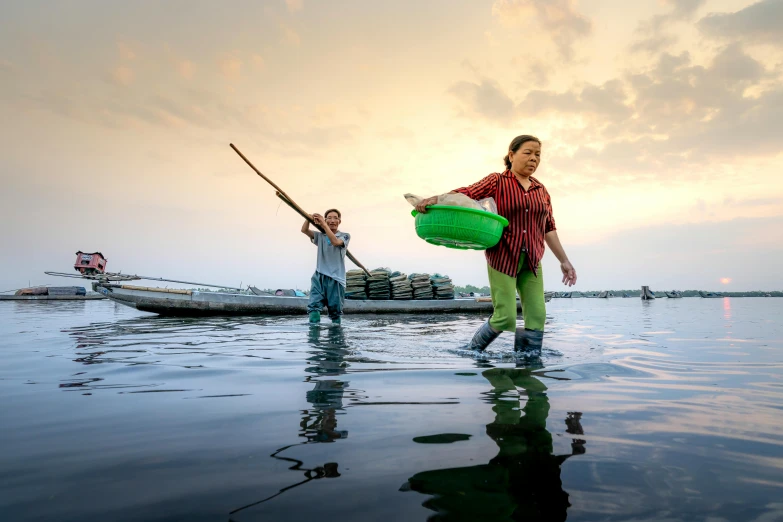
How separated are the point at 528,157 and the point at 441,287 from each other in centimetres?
1006

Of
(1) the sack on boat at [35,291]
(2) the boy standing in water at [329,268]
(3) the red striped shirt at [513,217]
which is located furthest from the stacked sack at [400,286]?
(1) the sack on boat at [35,291]

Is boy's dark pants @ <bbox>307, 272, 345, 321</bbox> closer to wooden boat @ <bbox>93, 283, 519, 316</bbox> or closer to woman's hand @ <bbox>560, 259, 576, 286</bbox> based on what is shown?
wooden boat @ <bbox>93, 283, 519, 316</bbox>

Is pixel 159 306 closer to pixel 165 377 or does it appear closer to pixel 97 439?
pixel 165 377

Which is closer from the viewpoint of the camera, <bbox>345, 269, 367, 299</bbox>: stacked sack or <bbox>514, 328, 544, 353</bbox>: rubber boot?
<bbox>514, 328, 544, 353</bbox>: rubber boot

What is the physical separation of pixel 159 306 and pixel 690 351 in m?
10.6

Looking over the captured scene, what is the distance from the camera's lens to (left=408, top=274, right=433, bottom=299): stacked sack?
13.3 metres

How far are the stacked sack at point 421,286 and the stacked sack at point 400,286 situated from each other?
232 mm

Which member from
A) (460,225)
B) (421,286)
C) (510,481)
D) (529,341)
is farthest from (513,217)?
(421,286)

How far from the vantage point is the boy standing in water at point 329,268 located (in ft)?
24.2

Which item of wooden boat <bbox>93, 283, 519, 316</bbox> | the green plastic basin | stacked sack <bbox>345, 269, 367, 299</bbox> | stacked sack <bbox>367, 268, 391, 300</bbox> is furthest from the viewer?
stacked sack <bbox>367, 268, 391, 300</bbox>

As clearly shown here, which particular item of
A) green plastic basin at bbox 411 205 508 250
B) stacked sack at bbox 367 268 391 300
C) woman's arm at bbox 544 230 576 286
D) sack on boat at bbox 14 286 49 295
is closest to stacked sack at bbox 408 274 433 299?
stacked sack at bbox 367 268 391 300

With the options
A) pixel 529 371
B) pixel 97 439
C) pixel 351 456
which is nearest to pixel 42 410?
pixel 97 439

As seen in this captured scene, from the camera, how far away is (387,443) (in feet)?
4.67

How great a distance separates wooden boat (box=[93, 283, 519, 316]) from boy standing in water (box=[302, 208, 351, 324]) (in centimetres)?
382
